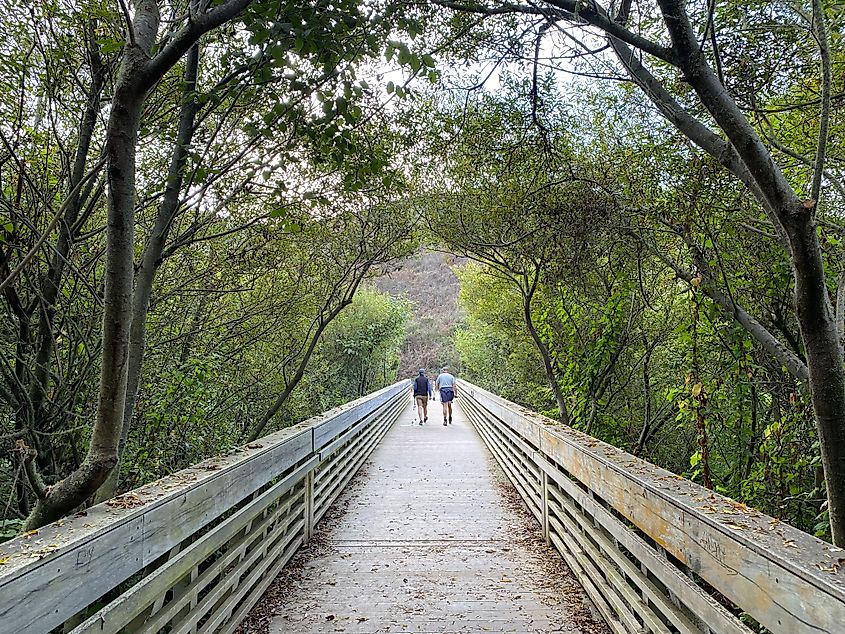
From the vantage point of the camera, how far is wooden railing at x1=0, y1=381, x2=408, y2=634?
1.30 meters

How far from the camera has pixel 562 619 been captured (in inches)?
114

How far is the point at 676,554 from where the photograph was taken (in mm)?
1875

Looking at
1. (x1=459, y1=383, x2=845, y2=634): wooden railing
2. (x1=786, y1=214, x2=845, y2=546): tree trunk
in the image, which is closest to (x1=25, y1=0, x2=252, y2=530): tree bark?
(x1=459, y1=383, x2=845, y2=634): wooden railing

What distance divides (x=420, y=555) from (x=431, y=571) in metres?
0.33

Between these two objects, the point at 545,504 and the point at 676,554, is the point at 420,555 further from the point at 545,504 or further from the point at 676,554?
the point at 676,554

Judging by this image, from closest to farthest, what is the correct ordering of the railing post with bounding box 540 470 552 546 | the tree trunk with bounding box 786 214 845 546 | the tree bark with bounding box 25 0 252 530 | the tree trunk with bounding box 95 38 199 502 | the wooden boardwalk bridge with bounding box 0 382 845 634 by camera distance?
1. the wooden boardwalk bridge with bounding box 0 382 845 634
2. the tree bark with bounding box 25 0 252 530
3. the tree trunk with bounding box 786 214 845 546
4. the tree trunk with bounding box 95 38 199 502
5. the railing post with bounding box 540 470 552 546

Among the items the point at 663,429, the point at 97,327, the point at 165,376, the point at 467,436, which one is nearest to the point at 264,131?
the point at 97,327

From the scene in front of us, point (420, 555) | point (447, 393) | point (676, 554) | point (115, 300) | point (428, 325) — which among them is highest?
point (428, 325)

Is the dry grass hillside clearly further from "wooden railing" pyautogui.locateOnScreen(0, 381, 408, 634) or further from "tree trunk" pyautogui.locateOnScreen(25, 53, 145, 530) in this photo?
"tree trunk" pyautogui.locateOnScreen(25, 53, 145, 530)

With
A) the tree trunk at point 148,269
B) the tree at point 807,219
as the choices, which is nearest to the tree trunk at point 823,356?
the tree at point 807,219

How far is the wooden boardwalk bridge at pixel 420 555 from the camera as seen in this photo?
1.38 metres

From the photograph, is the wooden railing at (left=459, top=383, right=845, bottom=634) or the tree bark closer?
the wooden railing at (left=459, top=383, right=845, bottom=634)

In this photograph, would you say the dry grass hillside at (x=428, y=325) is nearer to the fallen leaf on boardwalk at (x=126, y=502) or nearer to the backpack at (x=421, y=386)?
the backpack at (x=421, y=386)

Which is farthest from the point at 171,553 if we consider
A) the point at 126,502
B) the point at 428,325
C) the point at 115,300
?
the point at 428,325
